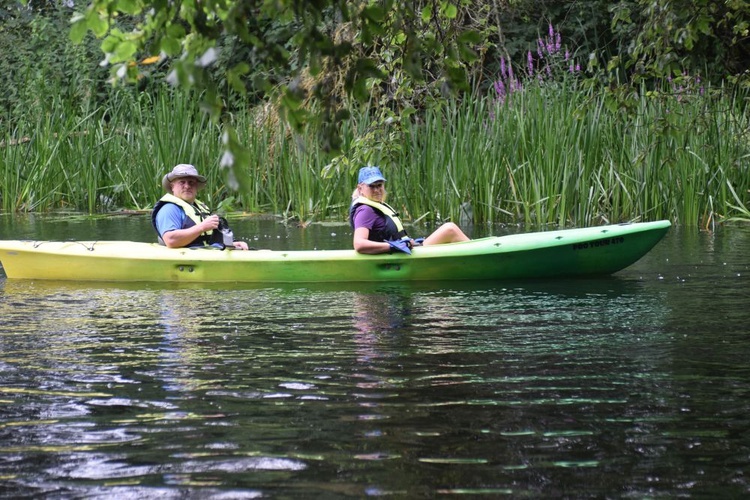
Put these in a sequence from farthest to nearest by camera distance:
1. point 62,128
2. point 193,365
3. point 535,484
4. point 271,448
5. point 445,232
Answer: point 62,128, point 445,232, point 193,365, point 271,448, point 535,484

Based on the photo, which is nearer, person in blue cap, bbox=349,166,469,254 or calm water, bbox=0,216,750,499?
calm water, bbox=0,216,750,499

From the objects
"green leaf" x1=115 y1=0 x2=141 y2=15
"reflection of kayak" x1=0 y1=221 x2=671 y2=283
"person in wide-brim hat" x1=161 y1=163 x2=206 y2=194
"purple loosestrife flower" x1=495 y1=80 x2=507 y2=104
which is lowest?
"reflection of kayak" x1=0 y1=221 x2=671 y2=283

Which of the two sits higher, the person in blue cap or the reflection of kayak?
the person in blue cap

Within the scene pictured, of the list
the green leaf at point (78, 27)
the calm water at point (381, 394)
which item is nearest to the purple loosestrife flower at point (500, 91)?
the calm water at point (381, 394)

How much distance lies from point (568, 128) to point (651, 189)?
2.81 ft

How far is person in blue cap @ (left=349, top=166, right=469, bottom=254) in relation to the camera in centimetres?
712

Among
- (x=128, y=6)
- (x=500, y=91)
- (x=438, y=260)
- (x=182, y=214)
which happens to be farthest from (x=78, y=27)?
(x=500, y=91)

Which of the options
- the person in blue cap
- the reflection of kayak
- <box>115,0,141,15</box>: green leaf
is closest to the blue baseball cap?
the person in blue cap

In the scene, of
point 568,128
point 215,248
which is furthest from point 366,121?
point 215,248

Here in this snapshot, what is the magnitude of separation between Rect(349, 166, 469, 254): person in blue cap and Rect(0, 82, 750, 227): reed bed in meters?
0.56

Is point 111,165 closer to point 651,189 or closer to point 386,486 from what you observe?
point 651,189

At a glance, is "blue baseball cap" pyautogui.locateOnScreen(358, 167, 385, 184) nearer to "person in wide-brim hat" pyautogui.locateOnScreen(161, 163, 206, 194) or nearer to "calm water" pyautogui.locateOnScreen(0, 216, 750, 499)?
"calm water" pyautogui.locateOnScreen(0, 216, 750, 499)

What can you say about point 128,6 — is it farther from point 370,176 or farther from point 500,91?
point 500,91

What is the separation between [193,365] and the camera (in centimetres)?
438
